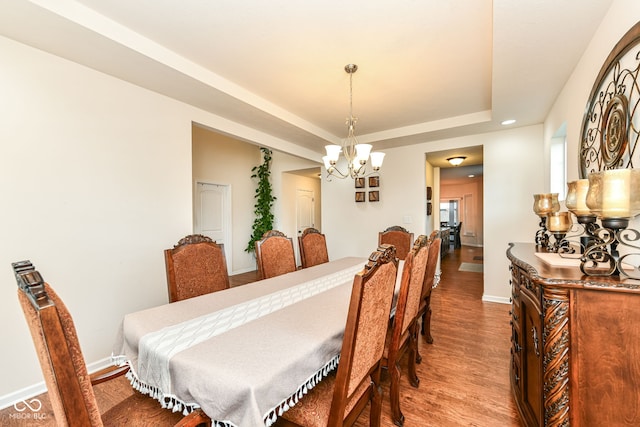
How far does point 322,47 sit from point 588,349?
7.65ft

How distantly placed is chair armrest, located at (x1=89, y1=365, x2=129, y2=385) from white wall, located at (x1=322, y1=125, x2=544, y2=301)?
4005mm

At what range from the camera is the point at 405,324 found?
1.64m

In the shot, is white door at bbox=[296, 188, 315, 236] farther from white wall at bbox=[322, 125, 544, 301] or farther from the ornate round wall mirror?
the ornate round wall mirror

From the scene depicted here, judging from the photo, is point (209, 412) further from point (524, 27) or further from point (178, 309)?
point (524, 27)

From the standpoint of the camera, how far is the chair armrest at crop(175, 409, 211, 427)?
2.84ft

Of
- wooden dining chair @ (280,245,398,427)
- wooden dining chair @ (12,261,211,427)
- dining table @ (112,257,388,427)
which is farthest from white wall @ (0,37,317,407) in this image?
wooden dining chair @ (280,245,398,427)

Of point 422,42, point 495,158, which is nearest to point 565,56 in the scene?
point 422,42

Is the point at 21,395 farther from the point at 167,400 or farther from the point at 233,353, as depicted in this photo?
the point at 233,353

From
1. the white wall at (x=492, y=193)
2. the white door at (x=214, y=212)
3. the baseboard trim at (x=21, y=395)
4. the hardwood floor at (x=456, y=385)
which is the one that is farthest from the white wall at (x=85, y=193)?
the white wall at (x=492, y=193)

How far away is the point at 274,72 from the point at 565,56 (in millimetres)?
2304

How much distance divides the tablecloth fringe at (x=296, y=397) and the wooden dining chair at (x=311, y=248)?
1.63 metres

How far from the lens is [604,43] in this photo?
160cm

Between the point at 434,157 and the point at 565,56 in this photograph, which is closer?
the point at 565,56

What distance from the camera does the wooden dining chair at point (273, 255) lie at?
2.36 metres
